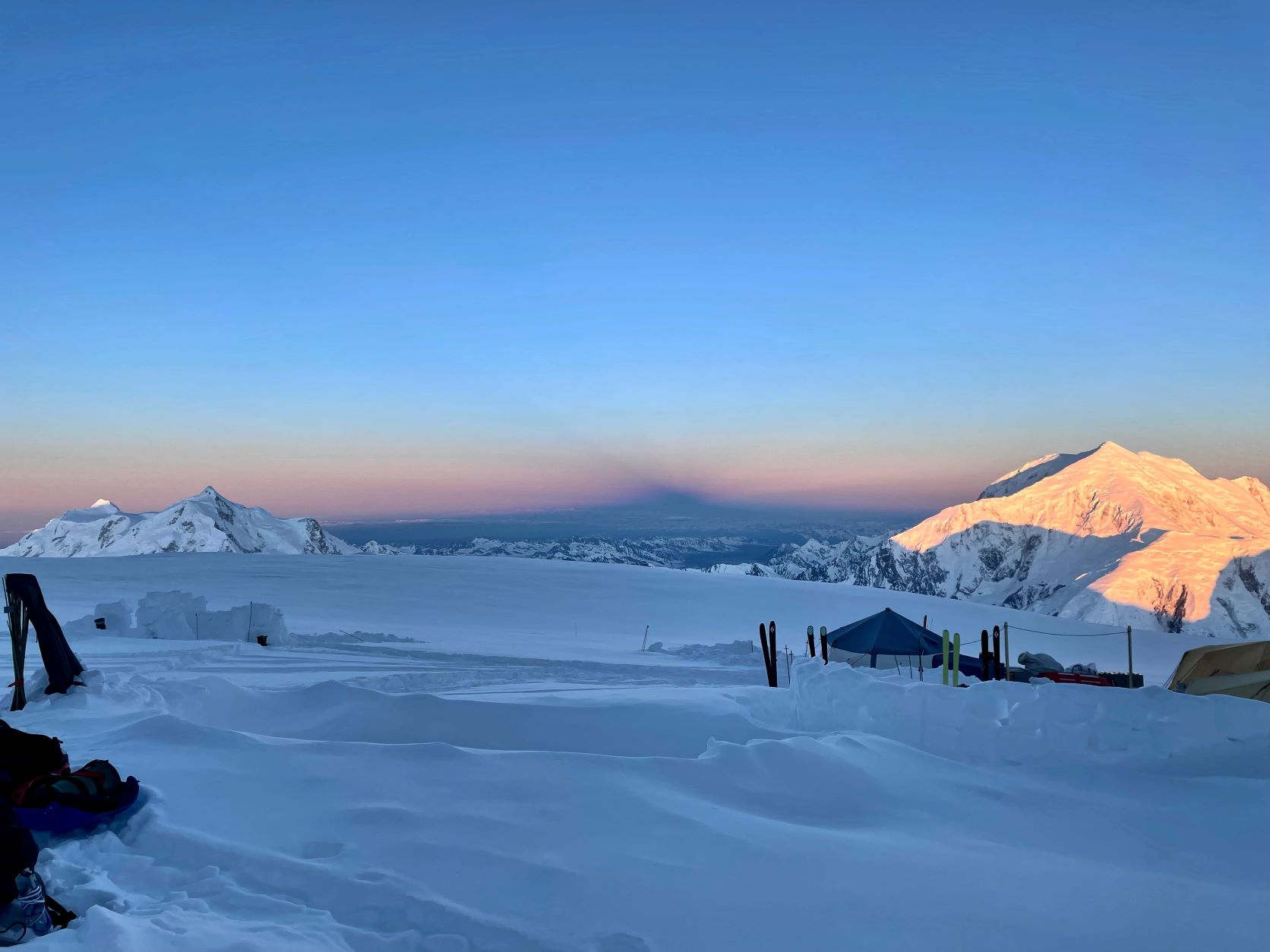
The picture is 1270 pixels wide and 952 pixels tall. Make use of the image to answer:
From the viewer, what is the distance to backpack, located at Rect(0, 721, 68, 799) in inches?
215

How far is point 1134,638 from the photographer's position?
35.2m

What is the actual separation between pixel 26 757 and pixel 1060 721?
8.31 metres

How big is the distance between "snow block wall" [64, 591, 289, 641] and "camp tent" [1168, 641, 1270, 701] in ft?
66.2

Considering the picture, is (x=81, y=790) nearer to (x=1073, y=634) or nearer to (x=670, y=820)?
(x=670, y=820)

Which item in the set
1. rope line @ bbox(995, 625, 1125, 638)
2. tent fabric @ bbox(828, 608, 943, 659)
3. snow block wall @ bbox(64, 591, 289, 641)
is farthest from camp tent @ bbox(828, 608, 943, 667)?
rope line @ bbox(995, 625, 1125, 638)

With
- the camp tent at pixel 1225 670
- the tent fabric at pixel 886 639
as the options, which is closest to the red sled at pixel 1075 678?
the camp tent at pixel 1225 670

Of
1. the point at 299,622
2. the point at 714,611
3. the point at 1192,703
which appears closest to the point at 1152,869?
the point at 1192,703

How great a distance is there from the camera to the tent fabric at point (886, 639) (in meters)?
21.2

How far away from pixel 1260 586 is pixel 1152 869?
17366 cm

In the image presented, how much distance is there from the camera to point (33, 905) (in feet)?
12.4

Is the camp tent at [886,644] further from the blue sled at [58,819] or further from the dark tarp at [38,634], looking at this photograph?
the blue sled at [58,819]

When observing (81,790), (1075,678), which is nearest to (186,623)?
(81,790)

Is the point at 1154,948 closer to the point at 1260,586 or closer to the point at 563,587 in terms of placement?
the point at 563,587

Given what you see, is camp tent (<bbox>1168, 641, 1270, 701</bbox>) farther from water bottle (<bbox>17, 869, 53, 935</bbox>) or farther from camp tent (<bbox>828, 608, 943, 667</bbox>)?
water bottle (<bbox>17, 869, 53, 935</bbox>)
